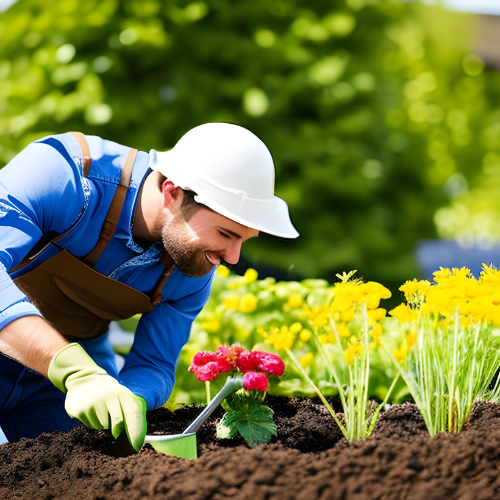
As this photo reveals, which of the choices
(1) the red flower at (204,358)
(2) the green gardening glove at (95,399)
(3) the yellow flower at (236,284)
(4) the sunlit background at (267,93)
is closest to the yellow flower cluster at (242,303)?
(3) the yellow flower at (236,284)

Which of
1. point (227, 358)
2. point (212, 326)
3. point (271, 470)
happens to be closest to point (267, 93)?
point (212, 326)

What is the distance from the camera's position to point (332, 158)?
482 centimetres

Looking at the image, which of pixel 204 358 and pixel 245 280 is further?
pixel 245 280

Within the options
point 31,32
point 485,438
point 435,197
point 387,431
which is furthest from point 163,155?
point 435,197

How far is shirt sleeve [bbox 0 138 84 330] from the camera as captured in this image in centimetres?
147

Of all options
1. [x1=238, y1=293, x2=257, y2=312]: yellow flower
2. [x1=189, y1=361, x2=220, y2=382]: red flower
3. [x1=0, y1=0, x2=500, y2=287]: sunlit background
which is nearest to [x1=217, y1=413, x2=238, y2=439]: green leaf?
[x1=189, y1=361, x2=220, y2=382]: red flower

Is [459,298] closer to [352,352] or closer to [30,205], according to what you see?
[352,352]

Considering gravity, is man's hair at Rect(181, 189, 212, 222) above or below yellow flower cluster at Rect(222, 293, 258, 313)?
above

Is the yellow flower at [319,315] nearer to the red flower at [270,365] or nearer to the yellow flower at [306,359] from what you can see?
the red flower at [270,365]

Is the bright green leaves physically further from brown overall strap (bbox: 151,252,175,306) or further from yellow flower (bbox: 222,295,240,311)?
yellow flower (bbox: 222,295,240,311)

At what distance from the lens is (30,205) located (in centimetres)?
162

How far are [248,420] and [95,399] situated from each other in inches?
20.0

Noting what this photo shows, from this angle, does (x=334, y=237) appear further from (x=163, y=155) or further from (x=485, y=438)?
(x=485, y=438)

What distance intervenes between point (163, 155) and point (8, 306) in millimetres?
695
